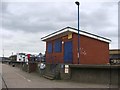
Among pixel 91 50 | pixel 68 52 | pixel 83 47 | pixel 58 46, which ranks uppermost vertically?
pixel 58 46

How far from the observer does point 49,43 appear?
107ft

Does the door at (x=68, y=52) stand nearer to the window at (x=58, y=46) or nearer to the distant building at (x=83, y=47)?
the distant building at (x=83, y=47)

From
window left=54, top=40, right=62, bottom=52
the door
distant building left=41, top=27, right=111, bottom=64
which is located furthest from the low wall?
window left=54, top=40, right=62, bottom=52

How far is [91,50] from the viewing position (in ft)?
85.3

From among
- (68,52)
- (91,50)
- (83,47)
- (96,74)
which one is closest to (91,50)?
(91,50)

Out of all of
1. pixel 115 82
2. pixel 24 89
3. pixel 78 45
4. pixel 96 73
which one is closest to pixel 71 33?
pixel 78 45

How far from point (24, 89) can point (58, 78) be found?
23.3ft

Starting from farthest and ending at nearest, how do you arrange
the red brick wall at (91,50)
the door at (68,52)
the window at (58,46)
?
the window at (58,46), the door at (68,52), the red brick wall at (91,50)

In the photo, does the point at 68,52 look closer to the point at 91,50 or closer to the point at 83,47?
the point at 83,47

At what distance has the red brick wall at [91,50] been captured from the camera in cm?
2553

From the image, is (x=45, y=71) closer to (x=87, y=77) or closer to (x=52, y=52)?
(x=52, y=52)

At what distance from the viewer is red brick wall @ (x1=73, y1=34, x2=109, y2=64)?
25.5 meters

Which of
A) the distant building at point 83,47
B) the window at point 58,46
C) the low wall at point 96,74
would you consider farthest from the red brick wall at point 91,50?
the low wall at point 96,74

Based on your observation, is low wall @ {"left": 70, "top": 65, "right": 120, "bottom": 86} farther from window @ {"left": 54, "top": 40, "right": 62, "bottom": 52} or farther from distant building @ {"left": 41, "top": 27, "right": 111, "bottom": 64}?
window @ {"left": 54, "top": 40, "right": 62, "bottom": 52}
